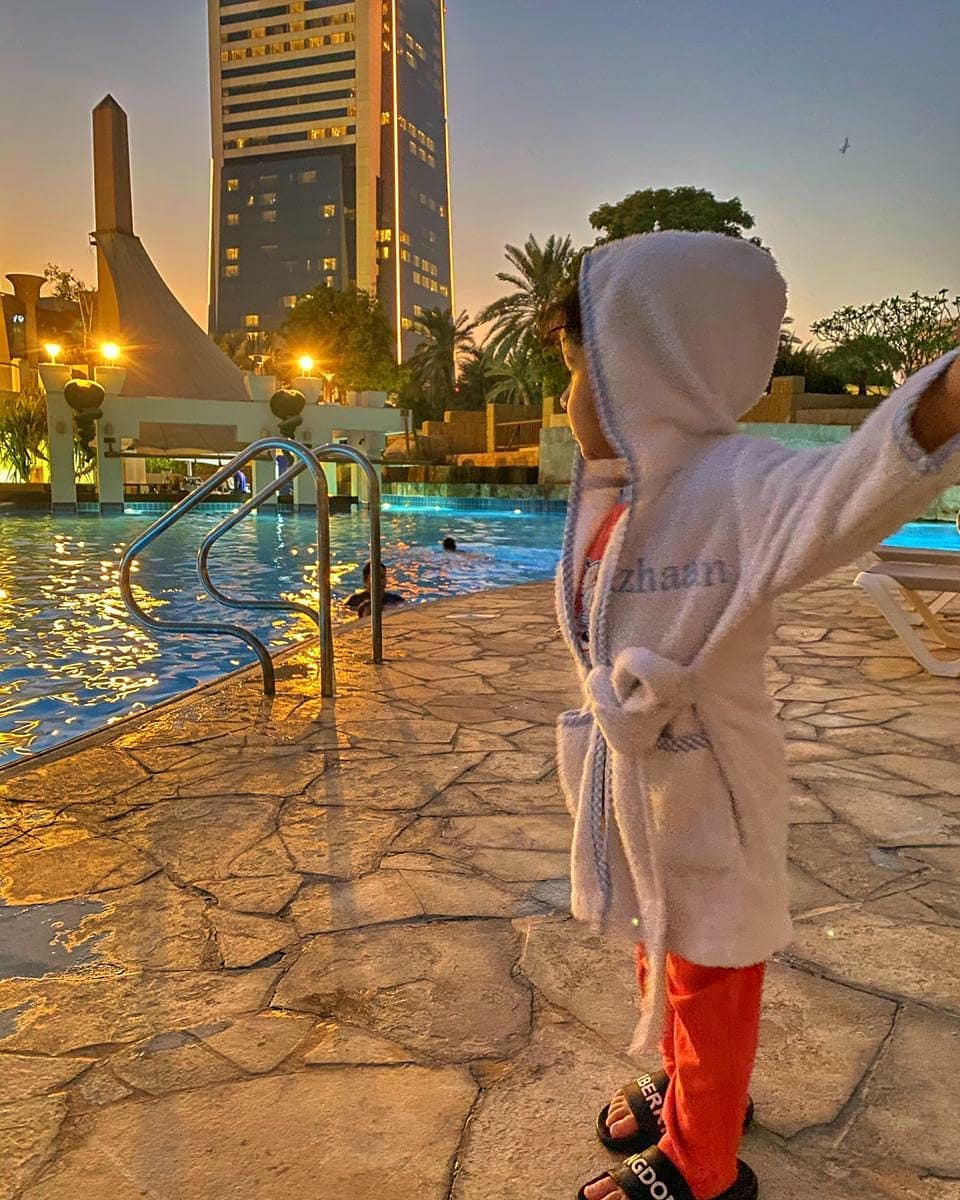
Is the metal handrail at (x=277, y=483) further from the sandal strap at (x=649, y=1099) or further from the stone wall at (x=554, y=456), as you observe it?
the stone wall at (x=554, y=456)

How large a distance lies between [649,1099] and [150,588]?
922cm

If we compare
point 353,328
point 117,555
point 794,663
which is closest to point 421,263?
point 353,328

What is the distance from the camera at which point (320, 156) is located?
121438 mm

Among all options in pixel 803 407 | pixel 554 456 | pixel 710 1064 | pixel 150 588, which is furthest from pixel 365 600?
pixel 803 407

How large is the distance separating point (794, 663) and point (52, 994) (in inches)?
170

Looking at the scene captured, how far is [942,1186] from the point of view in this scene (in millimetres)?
1441

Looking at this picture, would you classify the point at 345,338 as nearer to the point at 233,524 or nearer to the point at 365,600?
the point at 365,600

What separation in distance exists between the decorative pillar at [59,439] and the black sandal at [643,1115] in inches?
896

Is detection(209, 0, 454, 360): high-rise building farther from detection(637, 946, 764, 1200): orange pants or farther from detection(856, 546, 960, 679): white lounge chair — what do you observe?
detection(637, 946, 764, 1200): orange pants

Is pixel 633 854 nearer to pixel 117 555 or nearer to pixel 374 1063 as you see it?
pixel 374 1063

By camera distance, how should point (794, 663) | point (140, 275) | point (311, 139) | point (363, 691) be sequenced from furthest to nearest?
point (311, 139) → point (140, 275) → point (794, 663) → point (363, 691)

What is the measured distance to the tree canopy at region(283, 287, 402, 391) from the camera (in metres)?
42.2

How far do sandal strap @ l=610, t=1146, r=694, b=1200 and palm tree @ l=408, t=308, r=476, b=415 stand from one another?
50.1 metres

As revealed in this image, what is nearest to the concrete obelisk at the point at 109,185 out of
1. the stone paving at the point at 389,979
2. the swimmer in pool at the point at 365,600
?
the swimmer in pool at the point at 365,600
